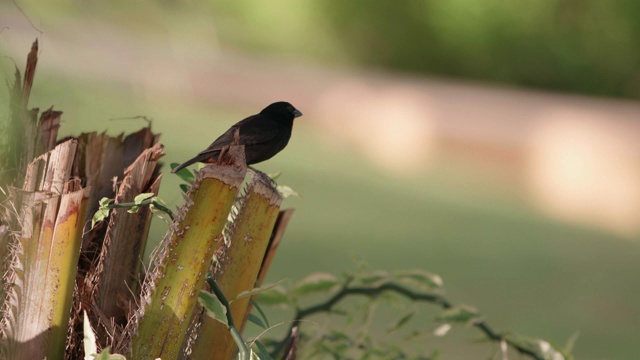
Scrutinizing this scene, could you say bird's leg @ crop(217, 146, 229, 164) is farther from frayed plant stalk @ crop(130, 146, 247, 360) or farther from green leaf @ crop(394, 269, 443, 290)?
green leaf @ crop(394, 269, 443, 290)

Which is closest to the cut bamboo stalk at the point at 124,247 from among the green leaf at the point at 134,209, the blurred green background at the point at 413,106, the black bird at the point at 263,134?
the green leaf at the point at 134,209

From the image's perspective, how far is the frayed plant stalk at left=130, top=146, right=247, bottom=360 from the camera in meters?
0.92

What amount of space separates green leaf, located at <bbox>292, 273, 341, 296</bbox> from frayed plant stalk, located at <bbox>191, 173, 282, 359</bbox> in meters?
0.48

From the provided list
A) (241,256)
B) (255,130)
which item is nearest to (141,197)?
(241,256)

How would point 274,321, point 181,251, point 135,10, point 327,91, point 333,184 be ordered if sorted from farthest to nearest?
point 135,10, point 327,91, point 333,184, point 274,321, point 181,251

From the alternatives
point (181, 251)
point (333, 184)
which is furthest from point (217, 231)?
point (333, 184)

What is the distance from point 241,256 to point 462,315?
540mm

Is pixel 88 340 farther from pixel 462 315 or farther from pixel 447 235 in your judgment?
pixel 447 235

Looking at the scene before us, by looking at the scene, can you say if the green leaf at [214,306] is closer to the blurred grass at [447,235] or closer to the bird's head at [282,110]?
the bird's head at [282,110]

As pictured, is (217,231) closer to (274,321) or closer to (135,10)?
(274,321)

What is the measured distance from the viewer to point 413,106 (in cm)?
832

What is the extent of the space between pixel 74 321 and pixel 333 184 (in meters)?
6.98

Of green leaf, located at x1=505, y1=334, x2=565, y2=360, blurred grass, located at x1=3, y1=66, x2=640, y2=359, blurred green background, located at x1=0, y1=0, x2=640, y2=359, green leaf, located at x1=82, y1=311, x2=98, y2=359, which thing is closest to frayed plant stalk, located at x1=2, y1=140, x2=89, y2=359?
green leaf, located at x1=82, y1=311, x2=98, y2=359

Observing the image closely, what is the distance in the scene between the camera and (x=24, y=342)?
0.94 m
